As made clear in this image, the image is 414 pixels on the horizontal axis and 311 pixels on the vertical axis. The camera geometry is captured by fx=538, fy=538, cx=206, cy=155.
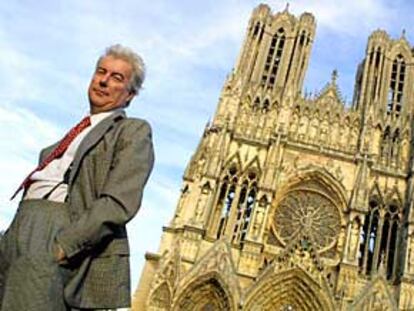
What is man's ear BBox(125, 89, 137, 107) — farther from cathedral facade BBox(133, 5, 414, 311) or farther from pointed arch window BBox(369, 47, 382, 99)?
pointed arch window BBox(369, 47, 382, 99)

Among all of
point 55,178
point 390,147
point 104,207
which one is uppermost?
point 390,147

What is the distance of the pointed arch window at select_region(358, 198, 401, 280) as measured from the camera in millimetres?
19844

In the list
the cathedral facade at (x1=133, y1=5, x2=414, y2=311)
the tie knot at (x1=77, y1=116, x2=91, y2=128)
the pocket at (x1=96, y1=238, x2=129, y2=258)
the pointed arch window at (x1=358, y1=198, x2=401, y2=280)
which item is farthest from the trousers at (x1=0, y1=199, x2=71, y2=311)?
the pointed arch window at (x1=358, y1=198, x2=401, y2=280)

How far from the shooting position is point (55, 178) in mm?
2488

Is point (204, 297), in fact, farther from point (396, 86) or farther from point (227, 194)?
point (396, 86)

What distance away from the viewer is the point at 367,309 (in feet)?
57.8

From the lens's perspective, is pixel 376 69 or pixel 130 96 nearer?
pixel 130 96

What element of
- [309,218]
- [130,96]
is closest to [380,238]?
[309,218]

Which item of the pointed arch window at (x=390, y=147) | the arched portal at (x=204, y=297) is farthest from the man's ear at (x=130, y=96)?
the pointed arch window at (x=390, y=147)

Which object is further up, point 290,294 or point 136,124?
point 290,294

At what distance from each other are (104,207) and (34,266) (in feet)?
1.21

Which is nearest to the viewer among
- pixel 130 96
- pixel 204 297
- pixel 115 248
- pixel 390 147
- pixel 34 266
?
pixel 34 266

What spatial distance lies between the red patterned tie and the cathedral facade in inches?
609

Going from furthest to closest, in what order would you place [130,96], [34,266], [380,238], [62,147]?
[380,238] < [130,96] < [62,147] < [34,266]
